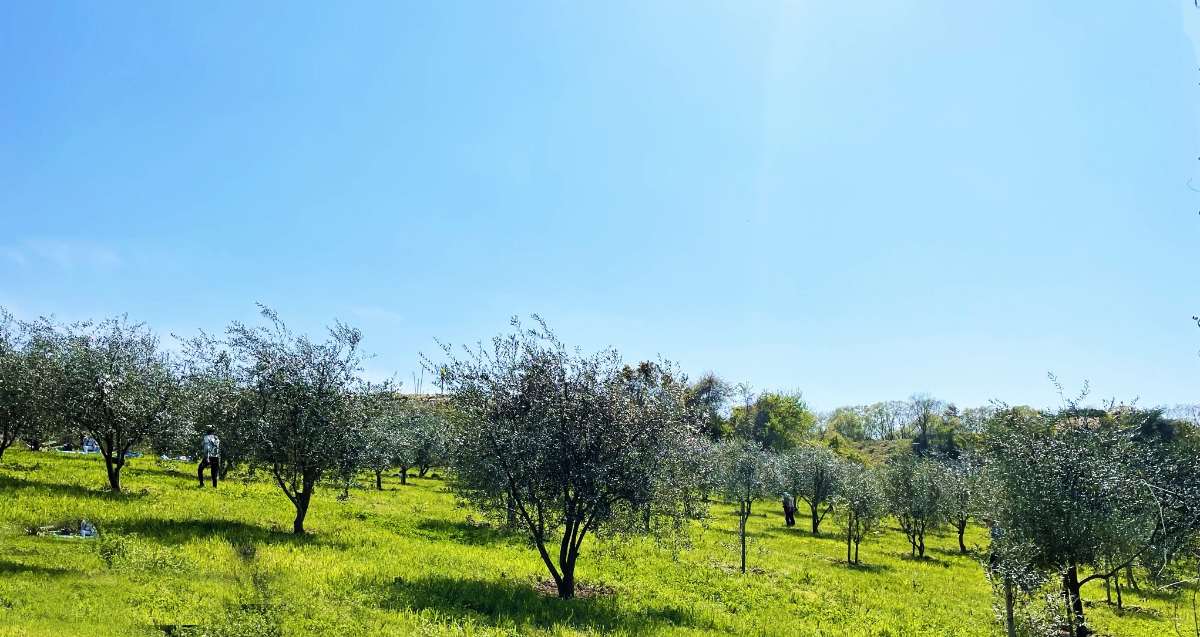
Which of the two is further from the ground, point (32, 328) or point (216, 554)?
point (32, 328)

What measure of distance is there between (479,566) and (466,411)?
644cm

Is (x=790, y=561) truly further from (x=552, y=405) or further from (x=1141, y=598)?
(x=552, y=405)

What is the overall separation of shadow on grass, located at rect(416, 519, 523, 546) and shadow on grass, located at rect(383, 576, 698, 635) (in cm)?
870

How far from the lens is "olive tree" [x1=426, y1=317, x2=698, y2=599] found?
748 inches

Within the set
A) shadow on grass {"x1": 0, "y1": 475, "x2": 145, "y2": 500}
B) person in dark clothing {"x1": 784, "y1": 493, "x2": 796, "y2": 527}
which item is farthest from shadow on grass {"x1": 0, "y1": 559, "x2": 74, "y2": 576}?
person in dark clothing {"x1": 784, "y1": 493, "x2": 796, "y2": 527}

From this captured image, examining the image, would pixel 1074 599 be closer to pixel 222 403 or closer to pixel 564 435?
pixel 564 435

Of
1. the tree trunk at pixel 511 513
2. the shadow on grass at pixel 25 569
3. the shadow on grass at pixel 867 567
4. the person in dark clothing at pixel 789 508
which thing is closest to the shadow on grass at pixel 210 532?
the shadow on grass at pixel 25 569

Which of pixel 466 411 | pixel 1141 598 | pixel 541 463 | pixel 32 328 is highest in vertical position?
pixel 32 328

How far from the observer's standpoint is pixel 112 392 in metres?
27.1

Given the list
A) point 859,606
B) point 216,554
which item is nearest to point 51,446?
point 216,554

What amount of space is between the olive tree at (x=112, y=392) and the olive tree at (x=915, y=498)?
4668 cm

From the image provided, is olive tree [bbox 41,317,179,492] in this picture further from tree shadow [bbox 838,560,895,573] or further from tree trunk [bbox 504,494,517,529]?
tree shadow [bbox 838,560,895,573]

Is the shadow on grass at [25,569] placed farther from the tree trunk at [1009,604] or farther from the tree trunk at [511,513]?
the tree trunk at [1009,604]

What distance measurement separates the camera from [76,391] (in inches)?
1057
